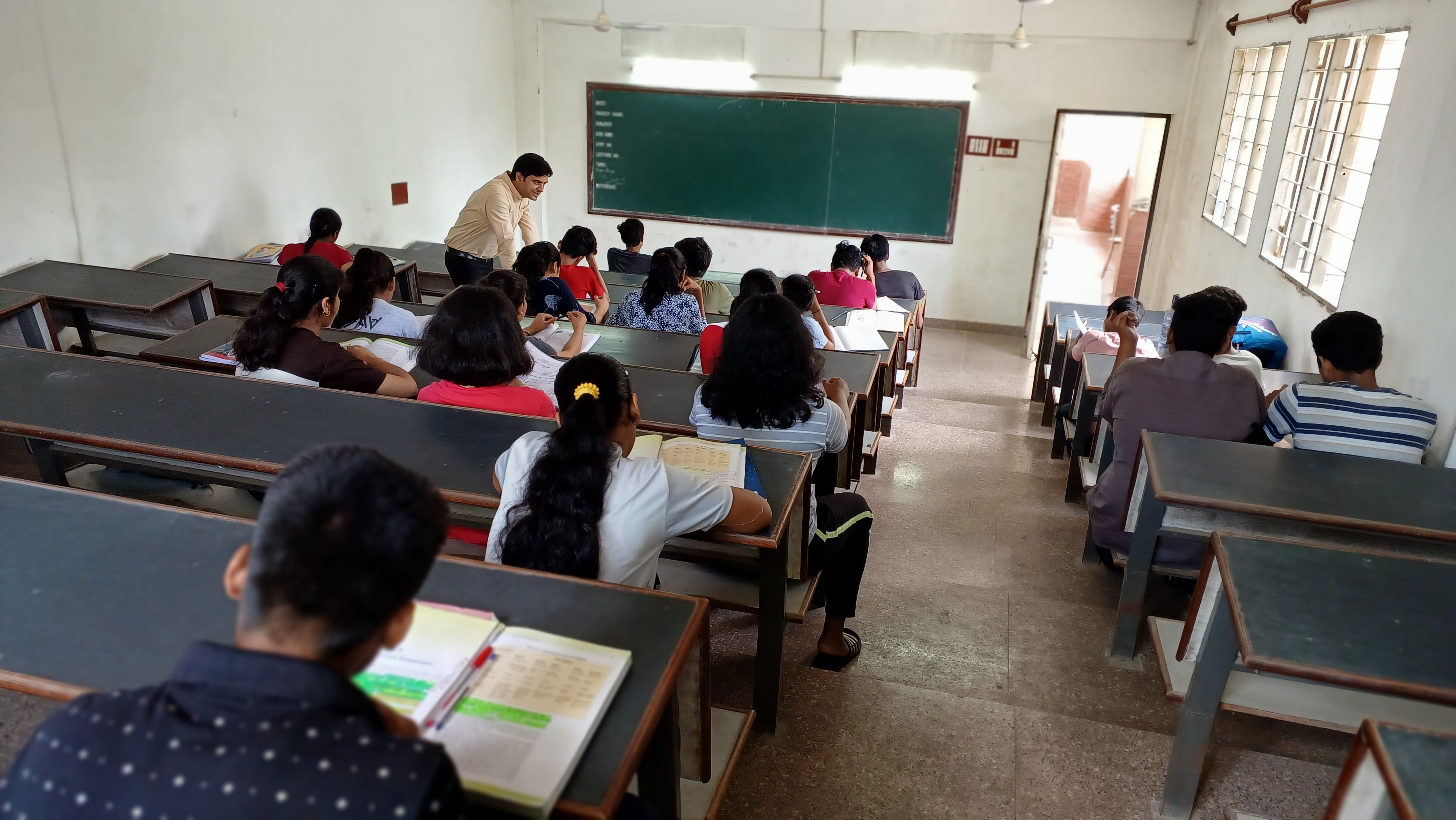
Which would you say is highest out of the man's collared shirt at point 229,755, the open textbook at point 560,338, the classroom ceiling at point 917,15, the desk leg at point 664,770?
the classroom ceiling at point 917,15

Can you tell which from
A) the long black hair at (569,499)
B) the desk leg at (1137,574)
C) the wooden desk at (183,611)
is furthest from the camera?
the desk leg at (1137,574)

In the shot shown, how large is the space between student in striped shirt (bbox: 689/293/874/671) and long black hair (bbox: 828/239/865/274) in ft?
8.63

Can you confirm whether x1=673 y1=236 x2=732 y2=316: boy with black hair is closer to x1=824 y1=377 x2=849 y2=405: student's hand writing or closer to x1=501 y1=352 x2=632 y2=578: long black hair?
x1=824 y1=377 x2=849 y2=405: student's hand writing

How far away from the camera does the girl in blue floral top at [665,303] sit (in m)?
3.92

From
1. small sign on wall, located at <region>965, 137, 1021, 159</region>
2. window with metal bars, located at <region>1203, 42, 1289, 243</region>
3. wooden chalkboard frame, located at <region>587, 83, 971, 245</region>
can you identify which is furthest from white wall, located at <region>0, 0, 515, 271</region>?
window with metal bars, located at <region>1203, 42, 1289, 243</region>

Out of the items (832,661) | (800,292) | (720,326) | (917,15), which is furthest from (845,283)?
(917,15)

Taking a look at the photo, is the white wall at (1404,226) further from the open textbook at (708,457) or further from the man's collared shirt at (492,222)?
the man's collared shirt at (492,222)

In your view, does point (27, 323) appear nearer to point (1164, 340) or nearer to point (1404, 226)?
point (1164, 340)

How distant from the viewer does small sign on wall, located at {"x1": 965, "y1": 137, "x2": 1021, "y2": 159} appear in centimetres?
695

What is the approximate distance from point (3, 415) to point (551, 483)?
1.62 metres

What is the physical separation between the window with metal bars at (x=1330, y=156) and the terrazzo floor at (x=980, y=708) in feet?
5.18

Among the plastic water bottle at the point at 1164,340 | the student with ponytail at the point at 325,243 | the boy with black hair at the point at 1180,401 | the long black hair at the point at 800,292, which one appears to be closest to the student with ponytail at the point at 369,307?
the student with ponytail at the point at 325,243

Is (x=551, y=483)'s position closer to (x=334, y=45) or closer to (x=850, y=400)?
(x=850, y=400)

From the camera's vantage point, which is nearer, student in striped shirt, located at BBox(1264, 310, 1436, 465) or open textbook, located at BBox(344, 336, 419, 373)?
student in striped shirt, located at BBox(1264, 310, 1436, 465)
